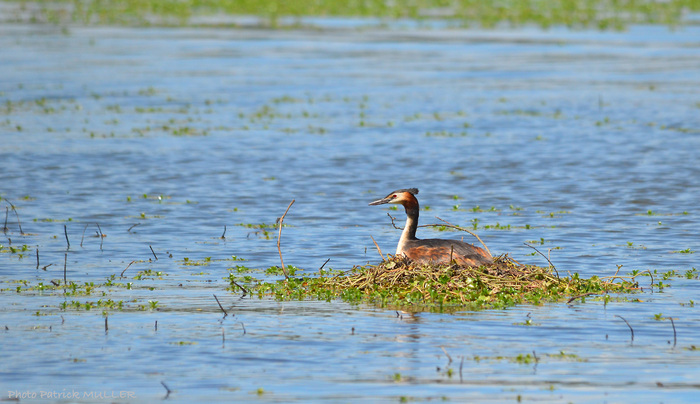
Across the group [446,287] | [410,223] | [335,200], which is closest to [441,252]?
[446,287]

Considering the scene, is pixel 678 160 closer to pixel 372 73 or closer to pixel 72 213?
pixel 72 213

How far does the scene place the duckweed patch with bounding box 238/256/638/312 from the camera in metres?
13.0

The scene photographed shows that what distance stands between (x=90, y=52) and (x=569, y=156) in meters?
26.1

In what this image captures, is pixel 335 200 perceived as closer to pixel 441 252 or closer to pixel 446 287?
pixel 441 252

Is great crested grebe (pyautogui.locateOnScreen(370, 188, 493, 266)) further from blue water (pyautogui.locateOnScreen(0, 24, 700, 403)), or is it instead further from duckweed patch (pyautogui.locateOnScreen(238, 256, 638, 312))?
blue water (pyautogui.locateOnScreen(0, 24, 700, 403))

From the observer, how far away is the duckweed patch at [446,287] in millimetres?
12969

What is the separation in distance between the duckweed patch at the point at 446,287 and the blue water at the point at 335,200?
0.33 m

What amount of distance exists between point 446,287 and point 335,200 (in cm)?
861

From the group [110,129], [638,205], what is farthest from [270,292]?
[110,129]

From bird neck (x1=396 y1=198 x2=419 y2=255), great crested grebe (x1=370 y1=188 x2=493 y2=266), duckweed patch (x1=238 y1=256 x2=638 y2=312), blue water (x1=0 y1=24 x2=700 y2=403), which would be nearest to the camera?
blue water (x1=0 y1=24 x2=700 y2=403)

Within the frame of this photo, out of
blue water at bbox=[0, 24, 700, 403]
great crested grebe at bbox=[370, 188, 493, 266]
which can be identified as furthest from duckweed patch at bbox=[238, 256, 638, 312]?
blue water at bbox=[0, 24, 700, 403]

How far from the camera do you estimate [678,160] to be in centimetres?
2564

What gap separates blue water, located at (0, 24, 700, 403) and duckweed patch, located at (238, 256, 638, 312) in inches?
13.0

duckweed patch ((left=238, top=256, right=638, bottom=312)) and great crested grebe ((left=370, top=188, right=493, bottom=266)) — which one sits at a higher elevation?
great crested grebe ((left=370, top=188, right=493, bottom=266))
